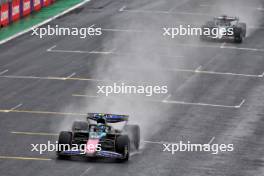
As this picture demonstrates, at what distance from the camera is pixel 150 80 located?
59.9m

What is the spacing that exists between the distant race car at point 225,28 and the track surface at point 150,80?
654mm

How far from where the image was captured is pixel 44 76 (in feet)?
201

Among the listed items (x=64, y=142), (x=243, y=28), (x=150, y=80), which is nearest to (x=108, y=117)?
(x=64, y=142)

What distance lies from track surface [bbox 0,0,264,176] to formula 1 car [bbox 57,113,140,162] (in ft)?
1.49

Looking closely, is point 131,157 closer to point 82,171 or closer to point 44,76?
point 82,171

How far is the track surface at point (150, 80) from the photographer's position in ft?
140

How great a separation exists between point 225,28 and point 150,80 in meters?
12.6

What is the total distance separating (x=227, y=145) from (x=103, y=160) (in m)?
6.06

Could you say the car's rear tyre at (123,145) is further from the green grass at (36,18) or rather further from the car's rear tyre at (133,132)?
the green grass at (36,18)

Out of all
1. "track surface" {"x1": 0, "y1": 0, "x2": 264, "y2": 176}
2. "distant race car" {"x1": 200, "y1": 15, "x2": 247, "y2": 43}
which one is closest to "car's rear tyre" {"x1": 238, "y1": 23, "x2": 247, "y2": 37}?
"distant race car" {"x1": 200, "y1": 15, "x2": 247, "y2": 43}

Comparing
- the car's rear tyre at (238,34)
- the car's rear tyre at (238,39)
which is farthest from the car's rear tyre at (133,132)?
the car's rear tyre at (238,39)

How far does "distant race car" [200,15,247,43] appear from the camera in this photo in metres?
70.6

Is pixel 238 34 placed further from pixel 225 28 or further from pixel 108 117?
pixel 108 117

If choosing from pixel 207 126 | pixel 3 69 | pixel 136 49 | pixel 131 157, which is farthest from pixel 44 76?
Answer: pixel 131 157
